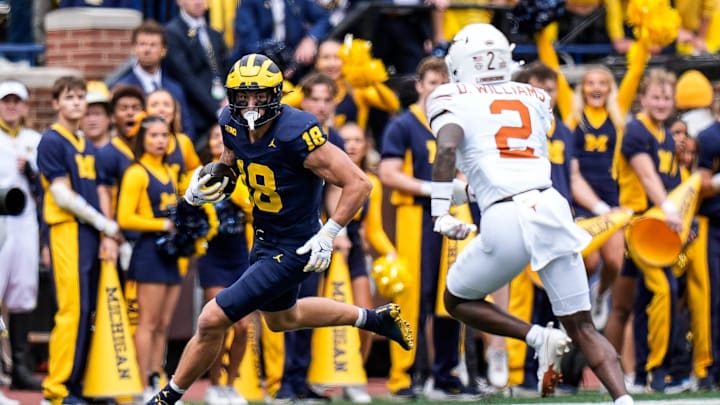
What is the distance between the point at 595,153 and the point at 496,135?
3105mm

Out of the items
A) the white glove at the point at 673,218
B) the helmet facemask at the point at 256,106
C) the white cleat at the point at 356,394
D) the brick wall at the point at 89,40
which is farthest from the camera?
the brick wall at the point at 89,40

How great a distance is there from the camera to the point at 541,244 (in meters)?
9.55

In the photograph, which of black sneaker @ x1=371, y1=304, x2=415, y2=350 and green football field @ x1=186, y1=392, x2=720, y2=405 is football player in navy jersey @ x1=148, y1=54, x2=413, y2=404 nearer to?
black sneaker @ x1=371, y1=304, x2=415, y2=350

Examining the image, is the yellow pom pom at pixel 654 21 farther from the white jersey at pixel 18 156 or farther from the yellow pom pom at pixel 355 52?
the white jersey at pixel 18 156

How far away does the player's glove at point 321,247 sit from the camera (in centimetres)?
948

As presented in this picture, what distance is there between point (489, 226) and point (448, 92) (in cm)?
80

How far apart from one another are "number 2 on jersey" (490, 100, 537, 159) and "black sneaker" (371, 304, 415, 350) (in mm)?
1169

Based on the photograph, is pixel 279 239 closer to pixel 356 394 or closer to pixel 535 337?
pixel 535 337

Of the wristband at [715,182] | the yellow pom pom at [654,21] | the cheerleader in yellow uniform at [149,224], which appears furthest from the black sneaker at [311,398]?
the yellow pom pom at [654,21]

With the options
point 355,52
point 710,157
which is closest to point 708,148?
point 710,157

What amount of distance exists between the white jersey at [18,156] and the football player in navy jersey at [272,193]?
125 inches

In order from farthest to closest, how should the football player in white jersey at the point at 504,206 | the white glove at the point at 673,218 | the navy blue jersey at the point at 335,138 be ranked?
the white glove at the point at 673,218 → the navy blue jersey at the point at 335,138 → the football player in white jersey at the point at 504,206

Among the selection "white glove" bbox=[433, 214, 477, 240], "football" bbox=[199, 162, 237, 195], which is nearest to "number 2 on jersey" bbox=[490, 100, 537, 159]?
"white glove" bbox=[433, 214, 477, 240]

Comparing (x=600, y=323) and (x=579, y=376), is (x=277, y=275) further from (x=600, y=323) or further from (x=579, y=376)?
(x=600, y=323)
